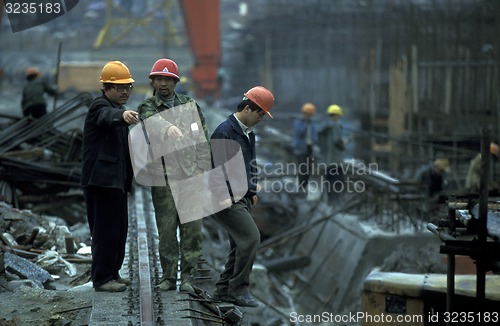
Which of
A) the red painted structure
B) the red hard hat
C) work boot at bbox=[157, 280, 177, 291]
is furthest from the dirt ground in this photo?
the red painted structure

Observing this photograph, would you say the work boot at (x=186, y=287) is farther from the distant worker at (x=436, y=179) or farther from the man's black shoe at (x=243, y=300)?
the distant worker at (x=436, y=179)

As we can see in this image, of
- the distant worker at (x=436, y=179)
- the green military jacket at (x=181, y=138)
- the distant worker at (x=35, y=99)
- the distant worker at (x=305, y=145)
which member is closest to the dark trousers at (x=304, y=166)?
the distant worker at (x=305, y=145)

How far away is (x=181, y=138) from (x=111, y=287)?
1.38 m

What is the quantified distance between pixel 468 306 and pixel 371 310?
1.47m

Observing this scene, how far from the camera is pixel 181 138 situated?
7723mm

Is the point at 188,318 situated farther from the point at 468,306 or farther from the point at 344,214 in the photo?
the point at 344,214

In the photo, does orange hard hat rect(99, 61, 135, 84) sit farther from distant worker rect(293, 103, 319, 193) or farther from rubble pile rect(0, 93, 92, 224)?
distant worker rect(293, 103, 319, 193)

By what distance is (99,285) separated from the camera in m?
7.98

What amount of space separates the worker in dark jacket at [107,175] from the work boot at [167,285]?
327 mm

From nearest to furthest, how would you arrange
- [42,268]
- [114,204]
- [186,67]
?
[114,204], [42,268], [186,67]

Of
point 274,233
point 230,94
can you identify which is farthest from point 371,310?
point 230,94

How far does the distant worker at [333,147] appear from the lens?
1695cm

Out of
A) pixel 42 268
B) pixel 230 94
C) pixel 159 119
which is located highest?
pixel 159 119

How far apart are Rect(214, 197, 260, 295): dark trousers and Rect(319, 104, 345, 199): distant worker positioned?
343 inches
